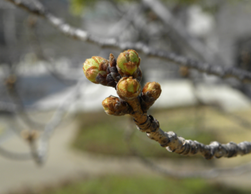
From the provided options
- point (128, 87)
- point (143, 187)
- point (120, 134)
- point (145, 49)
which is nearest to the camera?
point (128, 87)

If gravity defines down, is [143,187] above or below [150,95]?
above

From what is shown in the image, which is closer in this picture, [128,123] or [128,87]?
[128,87]

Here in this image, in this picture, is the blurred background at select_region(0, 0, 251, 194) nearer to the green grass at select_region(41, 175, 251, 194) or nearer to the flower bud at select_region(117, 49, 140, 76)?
the green grass at select_region(41, 175, 251, 194)

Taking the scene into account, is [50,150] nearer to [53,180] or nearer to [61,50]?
[53,180]

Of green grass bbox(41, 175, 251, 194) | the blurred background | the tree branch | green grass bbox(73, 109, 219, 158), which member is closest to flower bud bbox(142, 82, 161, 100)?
the tree branch

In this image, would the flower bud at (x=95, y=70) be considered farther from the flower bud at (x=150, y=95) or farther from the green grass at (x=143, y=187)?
the green grass at (x=143, y=187)

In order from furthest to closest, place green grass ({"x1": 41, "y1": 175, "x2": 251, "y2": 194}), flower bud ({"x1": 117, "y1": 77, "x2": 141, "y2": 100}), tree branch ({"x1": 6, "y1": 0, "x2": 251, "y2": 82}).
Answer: green grass ({"x1": 41, "y1": 175, "x2": 251, "y2": 194}) → tree branch ({"x1": 6, "y1": 0, "x2": 251, "y2": 82}) → flower bud ({"x1": 117, "y1": 77, "x2": 141, "y2": 100})

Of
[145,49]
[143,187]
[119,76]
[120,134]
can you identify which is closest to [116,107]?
[119,76]

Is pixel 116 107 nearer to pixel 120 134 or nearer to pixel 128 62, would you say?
pixel 128 62

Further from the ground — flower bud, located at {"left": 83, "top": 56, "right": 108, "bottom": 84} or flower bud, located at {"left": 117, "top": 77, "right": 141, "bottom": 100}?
flower bud, located at {"left": 83, "top": 56, "right": 108, "bottom": 84}
